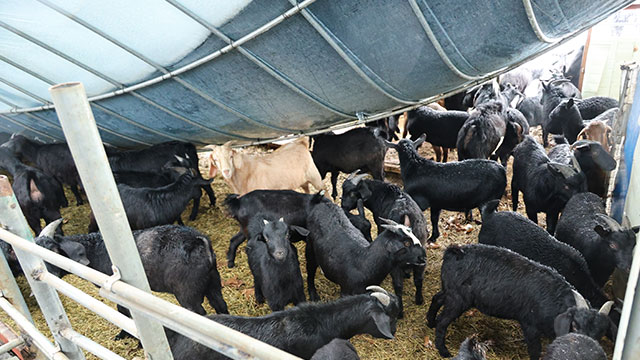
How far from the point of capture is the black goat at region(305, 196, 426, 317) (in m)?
4.69

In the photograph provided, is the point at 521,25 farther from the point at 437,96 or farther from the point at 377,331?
the point at 377,331

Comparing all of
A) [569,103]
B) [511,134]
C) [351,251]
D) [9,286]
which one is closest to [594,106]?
[569,103]

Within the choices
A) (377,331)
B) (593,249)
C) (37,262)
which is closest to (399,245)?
(377,331)

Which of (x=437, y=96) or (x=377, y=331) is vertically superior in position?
(x=437, y=96)

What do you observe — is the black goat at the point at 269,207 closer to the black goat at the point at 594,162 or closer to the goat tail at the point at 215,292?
the goat tail at the point at 215,292

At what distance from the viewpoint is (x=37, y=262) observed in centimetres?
304

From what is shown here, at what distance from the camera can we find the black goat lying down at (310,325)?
3580 millimetres

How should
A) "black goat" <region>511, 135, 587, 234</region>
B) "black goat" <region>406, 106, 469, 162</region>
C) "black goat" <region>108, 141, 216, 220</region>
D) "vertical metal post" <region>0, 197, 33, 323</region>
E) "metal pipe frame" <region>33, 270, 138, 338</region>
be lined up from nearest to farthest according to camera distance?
"metal pipe frame" <region>33, 270, 138, 338</region> < "vertical metal post" <region>0, 197, 33, 323</region> < "black goat" <region>511, 135, 587, 234</region> < "black goat" <region>108, 141, 216, 220</region> < "black goat" <region>406, 106, 469, 162</region>

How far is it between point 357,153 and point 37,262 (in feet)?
18.1

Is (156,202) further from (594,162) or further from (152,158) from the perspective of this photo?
(594,162)

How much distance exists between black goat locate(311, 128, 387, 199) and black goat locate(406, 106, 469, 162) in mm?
1313

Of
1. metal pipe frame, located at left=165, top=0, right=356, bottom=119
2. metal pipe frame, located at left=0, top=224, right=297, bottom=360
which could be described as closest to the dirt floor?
metal pipe frame, located at left=165, top=0, right=356, bottom=119

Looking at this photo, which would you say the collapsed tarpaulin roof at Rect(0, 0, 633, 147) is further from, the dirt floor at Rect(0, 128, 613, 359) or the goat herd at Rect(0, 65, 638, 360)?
the dirt floor at Rect(0, 128, 613, 359)

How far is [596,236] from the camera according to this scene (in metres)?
4.87
